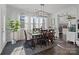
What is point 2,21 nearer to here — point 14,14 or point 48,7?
point 14,14

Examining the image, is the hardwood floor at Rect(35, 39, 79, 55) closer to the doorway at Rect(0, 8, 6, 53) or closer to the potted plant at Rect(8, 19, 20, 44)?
the potted plant at Rect(8, 19, 20, 44)

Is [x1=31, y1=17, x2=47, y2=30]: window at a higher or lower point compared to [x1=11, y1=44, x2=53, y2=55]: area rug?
higher

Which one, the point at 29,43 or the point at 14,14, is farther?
the point at 29,43

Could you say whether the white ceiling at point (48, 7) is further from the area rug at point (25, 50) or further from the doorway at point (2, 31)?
the area rug at point (25, 50)

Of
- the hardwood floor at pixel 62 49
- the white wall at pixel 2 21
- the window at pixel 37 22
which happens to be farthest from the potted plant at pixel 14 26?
the hardwood floor at pixel 62 49

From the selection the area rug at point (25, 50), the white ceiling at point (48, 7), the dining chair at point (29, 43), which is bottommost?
the area rug at point (25, 50)

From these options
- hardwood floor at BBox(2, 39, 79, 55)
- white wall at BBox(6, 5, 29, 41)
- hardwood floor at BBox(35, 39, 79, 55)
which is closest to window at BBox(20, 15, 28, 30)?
white wall at BBox(6, 5, 29, 41)

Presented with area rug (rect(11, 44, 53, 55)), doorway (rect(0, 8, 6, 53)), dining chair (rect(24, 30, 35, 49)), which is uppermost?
doorway (rect(0, 8, 6, 53))

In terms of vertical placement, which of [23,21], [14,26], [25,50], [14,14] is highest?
[14,14]

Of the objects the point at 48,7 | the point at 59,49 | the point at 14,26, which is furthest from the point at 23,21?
the point at 59,49
